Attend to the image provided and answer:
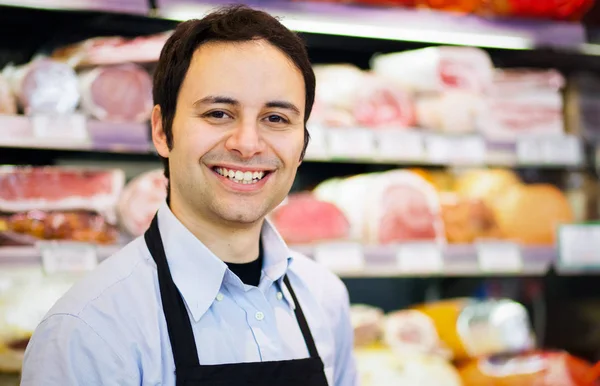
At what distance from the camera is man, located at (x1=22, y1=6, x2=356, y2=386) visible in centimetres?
137

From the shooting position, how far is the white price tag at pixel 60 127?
2.18 meters

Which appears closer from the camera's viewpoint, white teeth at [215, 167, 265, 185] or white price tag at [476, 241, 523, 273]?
white teeth at [215, 167, 265, 185]

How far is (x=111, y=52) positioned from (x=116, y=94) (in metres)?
0.14

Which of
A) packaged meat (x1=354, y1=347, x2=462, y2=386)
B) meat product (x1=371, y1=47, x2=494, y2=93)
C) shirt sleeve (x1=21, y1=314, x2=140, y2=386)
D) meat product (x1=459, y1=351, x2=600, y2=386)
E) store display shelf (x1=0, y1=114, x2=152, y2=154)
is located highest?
meat product (x1=371, y1=47, x2=494, y2=93)

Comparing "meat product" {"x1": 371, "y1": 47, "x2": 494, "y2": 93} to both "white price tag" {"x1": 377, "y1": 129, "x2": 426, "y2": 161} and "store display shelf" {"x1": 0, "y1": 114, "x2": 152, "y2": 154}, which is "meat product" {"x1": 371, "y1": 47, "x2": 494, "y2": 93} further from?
"store display shelf" {"x1": 0, "y1": 114, "x2": 152, "y2": 154}

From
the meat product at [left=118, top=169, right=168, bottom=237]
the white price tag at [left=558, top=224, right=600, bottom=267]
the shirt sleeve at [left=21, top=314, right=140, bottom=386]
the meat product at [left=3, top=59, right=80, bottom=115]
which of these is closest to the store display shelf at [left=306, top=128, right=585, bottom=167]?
the white price tag at [left=558, top=224, right=600, bottom=267]

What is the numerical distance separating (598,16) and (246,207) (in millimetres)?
2095

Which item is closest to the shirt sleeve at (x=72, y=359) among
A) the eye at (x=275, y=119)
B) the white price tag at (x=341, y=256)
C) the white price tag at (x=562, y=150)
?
the eye at (x=275, y=119)

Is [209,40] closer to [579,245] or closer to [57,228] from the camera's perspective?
[57,228]

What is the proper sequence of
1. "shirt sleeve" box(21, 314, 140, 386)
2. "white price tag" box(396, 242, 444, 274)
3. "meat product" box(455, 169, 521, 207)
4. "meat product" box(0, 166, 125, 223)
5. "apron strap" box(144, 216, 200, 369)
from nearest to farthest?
"shirt sleeve" box(21, 314, 140, 386), "apron strap" box(144, 216, 200, 369), "meat product" box(0, 166, 125, 223), "white price tag" box(396, 242, 444, 274), "meat product" box(455, 169, 521, 207)

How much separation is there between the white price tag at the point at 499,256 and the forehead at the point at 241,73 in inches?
55.1

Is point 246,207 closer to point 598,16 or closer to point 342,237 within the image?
point 342,237

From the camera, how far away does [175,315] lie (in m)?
1.45

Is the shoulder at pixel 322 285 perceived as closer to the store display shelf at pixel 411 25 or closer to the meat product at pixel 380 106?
the store display shelf at pixel 411 25
